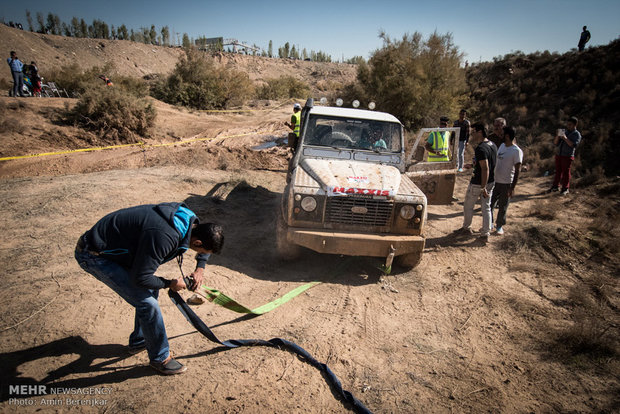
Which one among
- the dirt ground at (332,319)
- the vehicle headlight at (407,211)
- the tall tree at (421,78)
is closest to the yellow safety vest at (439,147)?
the dirt ground at (332,319)

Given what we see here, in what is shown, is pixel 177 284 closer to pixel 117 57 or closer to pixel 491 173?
pixel 491 173

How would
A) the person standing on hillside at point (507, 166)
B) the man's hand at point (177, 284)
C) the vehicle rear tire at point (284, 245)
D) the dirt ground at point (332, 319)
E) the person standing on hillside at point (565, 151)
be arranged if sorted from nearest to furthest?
the man's hand at point (177, 284) → the dirt ground at point (332, 319) → the vehicle rear tire at point (284, 245) → the person standing on hillside at point (507, 166) → the person standing on hillside at point (565, 151)

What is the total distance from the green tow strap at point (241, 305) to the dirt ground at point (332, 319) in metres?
0.09

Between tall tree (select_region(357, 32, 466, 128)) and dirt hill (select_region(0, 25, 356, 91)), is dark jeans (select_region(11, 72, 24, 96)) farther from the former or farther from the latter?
tall tree (select_region(357, 32, 466, 128))

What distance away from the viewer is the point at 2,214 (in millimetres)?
5418

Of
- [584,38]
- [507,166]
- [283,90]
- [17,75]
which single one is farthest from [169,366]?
[283,90]

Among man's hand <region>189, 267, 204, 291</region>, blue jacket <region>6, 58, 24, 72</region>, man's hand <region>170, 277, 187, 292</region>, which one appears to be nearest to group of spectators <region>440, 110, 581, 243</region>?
man's hand <region>189, 267, 204, 291</region>

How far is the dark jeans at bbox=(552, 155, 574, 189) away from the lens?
8.33m

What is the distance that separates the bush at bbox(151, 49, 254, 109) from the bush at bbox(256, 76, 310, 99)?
7451 mm

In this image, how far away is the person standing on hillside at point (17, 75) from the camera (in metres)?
13.2

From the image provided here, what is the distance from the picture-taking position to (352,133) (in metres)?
5.59

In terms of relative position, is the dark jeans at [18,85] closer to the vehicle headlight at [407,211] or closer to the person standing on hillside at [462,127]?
the person standing on hillside at [462,127]

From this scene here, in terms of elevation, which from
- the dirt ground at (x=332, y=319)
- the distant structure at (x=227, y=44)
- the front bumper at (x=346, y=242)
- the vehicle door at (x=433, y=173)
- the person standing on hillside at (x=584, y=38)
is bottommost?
the dirt ground at (x=332, y=319)

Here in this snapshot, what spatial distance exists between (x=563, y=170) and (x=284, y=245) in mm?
7835
